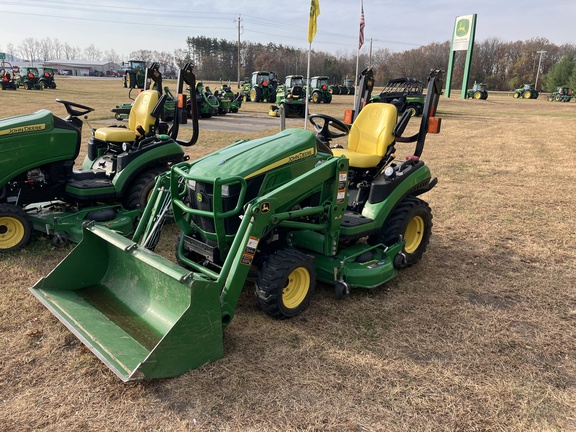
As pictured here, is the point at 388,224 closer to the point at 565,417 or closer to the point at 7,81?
the point at 565,417

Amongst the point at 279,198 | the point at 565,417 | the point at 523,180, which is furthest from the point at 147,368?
the point at 523,180

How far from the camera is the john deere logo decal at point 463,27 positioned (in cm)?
4112

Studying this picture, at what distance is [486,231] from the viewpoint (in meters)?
5.75

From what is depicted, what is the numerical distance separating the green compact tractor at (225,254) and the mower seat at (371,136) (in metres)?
0.04

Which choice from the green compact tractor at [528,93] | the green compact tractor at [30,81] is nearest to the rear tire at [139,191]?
the green compact tractor at [30,81]

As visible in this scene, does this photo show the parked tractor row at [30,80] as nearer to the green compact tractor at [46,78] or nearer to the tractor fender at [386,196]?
the green compact tractor at [46,78]

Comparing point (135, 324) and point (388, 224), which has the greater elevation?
point (388, 224)

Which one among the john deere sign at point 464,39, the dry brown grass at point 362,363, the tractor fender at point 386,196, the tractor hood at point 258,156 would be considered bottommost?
the dry brown grass at point 362,363

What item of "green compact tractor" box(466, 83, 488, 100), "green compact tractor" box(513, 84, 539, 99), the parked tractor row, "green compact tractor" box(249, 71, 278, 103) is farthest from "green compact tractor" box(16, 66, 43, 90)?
"green compact tractor" box(513, 84, 539, 99)

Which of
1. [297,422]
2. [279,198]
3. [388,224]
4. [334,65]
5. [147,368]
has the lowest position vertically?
[297,422]

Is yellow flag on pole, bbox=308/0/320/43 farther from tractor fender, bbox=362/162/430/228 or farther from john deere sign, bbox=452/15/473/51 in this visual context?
john deere sign, bbox=452/15/473/51

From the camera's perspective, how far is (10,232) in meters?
4.69

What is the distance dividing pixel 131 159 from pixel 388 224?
10.1ft

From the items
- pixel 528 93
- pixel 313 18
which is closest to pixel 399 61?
pixel 528 93
